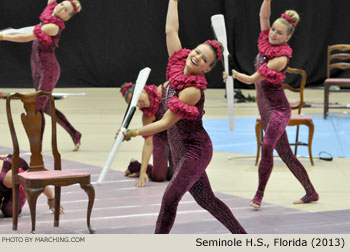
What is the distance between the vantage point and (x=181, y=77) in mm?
3949

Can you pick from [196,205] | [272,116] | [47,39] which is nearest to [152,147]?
[196,205]

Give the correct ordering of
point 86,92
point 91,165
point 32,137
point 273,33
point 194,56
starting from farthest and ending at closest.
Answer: point 86,92, point 91,165, point 273,33, point 32,137, point 194,56

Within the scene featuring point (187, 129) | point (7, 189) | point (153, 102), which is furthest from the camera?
point (153, 102)

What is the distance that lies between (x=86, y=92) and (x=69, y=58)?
1.19 m

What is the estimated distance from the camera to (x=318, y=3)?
16.0m

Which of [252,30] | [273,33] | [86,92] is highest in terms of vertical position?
[273,33]

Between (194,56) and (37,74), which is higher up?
(194,56)

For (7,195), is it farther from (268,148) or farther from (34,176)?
(268,148)

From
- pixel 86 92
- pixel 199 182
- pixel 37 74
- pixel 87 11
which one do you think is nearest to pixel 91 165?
pixel 37 74

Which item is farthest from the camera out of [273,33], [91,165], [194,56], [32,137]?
[91,165]

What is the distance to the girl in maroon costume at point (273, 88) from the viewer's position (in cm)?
543

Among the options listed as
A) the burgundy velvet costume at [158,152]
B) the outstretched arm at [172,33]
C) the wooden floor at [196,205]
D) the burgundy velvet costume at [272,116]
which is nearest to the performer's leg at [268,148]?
the burgundy velvet costume at [272,116]

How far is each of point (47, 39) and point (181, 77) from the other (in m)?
3.68

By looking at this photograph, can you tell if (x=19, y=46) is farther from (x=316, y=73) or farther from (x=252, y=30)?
(x=316, y=73)
